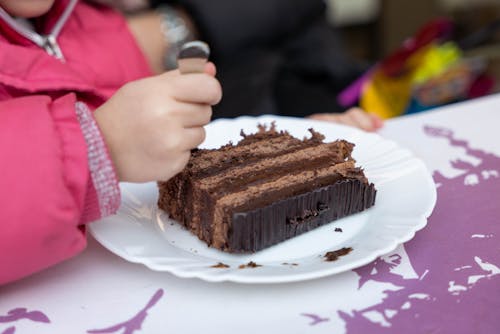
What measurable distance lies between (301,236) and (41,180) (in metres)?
0.31

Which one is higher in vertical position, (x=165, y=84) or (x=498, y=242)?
(x=165, y=84)

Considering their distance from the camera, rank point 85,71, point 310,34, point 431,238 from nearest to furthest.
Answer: point 431,238 → point 85,71 → point 310,34

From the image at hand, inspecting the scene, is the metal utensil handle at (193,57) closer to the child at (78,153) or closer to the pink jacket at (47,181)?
the child at (78,153)

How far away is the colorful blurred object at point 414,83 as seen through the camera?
154 cm

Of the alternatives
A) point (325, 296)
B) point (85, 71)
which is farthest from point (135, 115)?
point (85, 71)

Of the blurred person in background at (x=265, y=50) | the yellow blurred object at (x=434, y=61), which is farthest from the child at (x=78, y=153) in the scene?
the yellow blurred object at (x=434, y=61)

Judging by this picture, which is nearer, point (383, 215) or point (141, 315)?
point (141, 315)

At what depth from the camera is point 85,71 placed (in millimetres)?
1025

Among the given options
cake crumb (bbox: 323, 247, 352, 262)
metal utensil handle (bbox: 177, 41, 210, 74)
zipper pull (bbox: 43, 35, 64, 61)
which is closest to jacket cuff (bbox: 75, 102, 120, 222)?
metal utensil handle (bbox: 177, 41, 210, 74)

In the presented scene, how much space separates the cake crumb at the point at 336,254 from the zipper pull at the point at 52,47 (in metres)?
0.61

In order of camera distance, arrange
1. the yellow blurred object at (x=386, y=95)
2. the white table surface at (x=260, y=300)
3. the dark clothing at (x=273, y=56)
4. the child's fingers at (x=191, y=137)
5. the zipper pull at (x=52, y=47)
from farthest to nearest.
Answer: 1. the yellow blurred object at (x=386, y=95)
2. the dark clothing at (x=273, y=56)
3. the zipper pull at (x=52, y=47)
4. the child's fingers at (x=191, y=137)
5. the white table surface at (x=260, y=300)

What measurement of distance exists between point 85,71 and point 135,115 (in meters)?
0.42

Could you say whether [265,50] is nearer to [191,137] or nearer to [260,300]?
[191,137]

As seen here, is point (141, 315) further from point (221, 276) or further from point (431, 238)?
point (431, 238)
